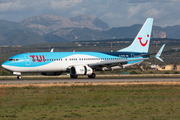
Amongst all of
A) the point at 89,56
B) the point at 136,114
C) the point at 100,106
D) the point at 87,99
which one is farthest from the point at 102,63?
the point at 136,114

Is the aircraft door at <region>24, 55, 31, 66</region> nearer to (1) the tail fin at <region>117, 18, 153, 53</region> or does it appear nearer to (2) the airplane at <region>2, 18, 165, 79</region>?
(2) the airplane at <region>2, 18, 165, 79</region>

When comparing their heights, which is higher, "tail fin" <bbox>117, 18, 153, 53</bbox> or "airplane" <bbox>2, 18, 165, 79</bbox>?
"tail fin" <bbox>117, 18, 153, 53</bbox>

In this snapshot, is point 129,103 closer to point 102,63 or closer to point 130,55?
point 102,63

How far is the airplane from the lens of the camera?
48.2 m

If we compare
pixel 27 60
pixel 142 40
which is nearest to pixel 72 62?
pixel 27 60

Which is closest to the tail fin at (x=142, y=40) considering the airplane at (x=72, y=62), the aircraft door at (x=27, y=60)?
the airplane at (x=72, y=62)

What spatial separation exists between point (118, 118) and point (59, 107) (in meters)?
5.79

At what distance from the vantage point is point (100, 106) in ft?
72.5

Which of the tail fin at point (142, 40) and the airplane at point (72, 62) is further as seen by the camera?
the tail fin at point (142, 40)

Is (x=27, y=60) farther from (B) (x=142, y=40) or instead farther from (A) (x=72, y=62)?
(B) (x=142, y=40)

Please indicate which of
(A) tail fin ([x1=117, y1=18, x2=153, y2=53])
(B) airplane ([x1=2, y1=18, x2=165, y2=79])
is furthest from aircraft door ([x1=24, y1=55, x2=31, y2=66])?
(A) tail fin ([x1=117, y1=18, x2=153, y2=53])

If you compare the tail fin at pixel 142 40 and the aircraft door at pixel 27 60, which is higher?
the tail fin at pixel 142 40

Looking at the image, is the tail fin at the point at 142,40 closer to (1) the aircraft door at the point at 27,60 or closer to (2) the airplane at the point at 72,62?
(2) the airplane at the point at 72,62

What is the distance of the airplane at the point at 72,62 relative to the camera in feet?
158
